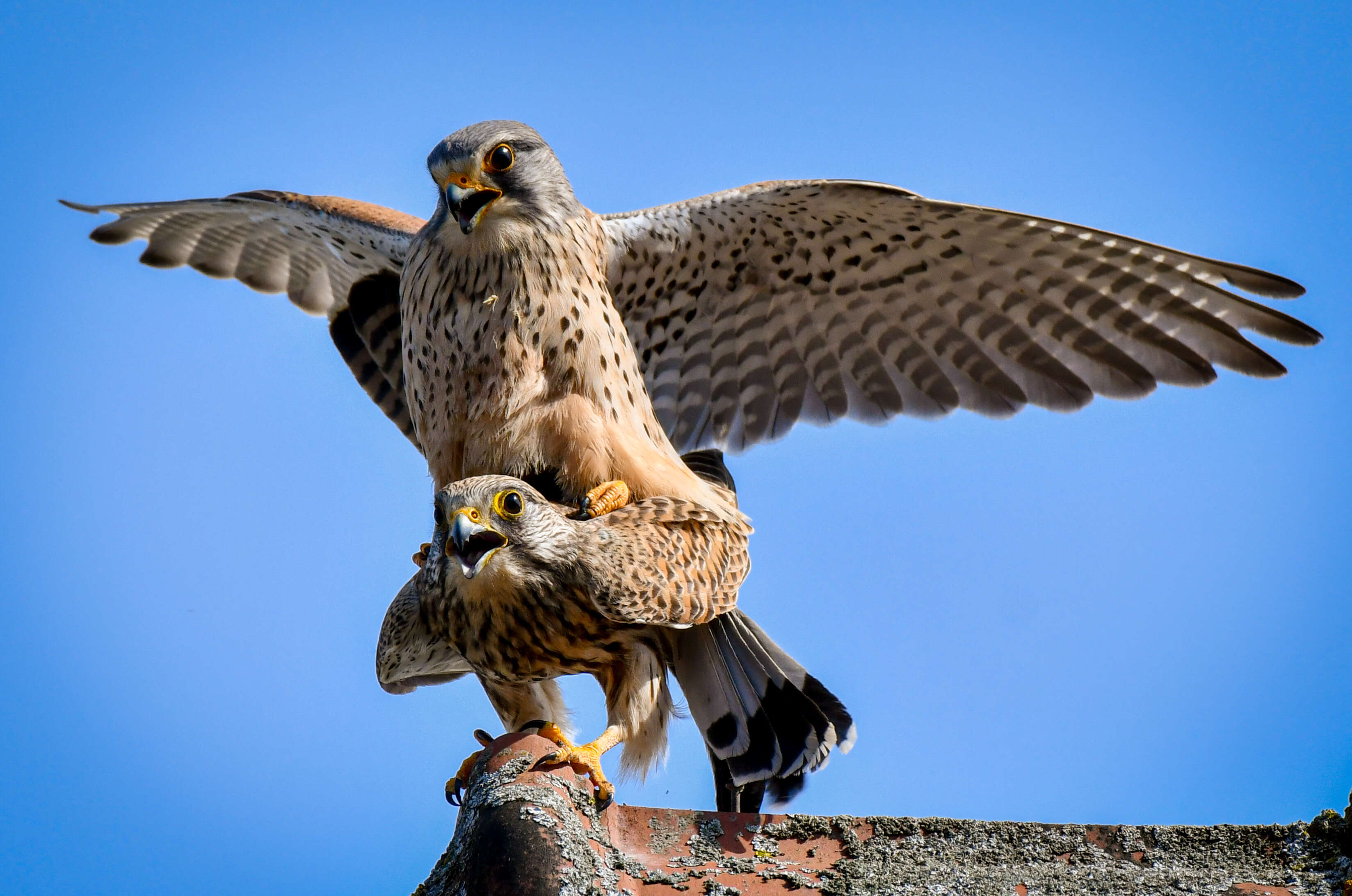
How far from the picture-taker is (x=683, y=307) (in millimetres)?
4699

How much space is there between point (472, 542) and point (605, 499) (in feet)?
1.88

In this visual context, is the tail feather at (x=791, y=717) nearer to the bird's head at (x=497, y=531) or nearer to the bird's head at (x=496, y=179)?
the bird's head at (x=497, y=531)

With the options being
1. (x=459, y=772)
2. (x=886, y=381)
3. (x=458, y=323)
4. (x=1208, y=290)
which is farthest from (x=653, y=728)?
(x=1208, y=290)

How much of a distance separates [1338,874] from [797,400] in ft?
8.22

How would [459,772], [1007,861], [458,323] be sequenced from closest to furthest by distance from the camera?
[1007,861] → [459,772] → [458,323]

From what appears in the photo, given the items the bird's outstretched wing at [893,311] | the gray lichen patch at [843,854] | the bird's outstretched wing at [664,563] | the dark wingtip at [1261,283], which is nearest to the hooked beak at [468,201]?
the bird's outstretched wing at [893,311]

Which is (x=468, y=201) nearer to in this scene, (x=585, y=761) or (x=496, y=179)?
(x=496, y=179)

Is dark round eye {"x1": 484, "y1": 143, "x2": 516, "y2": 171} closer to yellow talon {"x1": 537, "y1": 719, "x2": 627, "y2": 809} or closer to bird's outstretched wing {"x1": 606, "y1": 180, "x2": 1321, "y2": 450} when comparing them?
bird's outstretched wing {"x1": 606, "y1": 180, "x2": 1321, "y2": 450}

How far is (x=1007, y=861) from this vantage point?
2947 mm

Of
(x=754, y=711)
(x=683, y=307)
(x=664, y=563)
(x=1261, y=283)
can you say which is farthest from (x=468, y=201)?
(x=1261, y=283)

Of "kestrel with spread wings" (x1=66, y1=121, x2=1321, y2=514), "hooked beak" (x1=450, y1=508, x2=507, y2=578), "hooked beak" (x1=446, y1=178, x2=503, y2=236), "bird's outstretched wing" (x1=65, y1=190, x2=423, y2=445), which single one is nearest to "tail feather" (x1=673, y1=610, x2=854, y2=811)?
"kestrel with spread wings" (x1=66, y1=121, x2=1321, y2=514)

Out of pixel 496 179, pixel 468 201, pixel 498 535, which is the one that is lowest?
pixel 498 535

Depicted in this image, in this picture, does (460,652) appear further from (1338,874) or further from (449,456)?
(1338,874)

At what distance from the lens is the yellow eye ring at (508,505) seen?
328 centimetres
